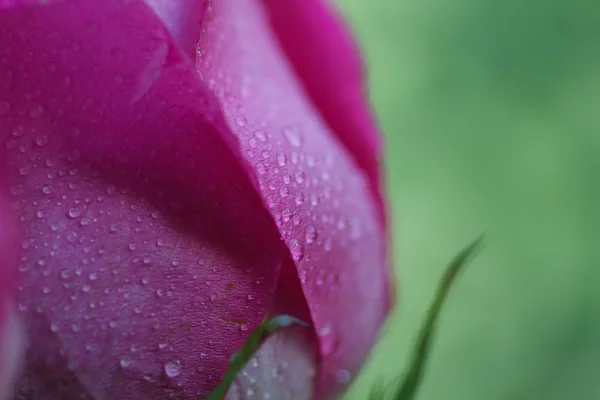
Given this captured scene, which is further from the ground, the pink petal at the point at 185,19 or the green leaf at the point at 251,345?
the pink petal at the point at 185,19

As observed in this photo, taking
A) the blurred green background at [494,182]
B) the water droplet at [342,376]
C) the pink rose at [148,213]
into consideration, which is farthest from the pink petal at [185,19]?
the blurred green background at [494,182]

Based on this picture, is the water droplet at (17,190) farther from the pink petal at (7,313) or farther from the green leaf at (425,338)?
the green leaf at (425,338)

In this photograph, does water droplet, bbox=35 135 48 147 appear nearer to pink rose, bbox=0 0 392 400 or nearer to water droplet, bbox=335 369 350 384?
pink rose, bbox=0 0 392 400

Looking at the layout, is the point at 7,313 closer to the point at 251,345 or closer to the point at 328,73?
the point at 251,345

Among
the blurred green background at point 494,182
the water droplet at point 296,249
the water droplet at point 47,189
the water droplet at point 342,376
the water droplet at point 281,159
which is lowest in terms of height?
the blurred green background at point 494,182

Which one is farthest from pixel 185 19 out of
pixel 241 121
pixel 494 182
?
pixel 494 182

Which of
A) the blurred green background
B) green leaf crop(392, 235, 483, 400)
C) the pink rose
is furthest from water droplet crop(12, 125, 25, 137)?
the blurred green background

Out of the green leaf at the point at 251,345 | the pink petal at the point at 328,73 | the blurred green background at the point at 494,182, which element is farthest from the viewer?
the blurred green background at the point at 494,182

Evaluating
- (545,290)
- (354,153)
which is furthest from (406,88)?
(354,153)

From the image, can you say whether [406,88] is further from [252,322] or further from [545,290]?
[252,322]

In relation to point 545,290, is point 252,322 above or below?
above
